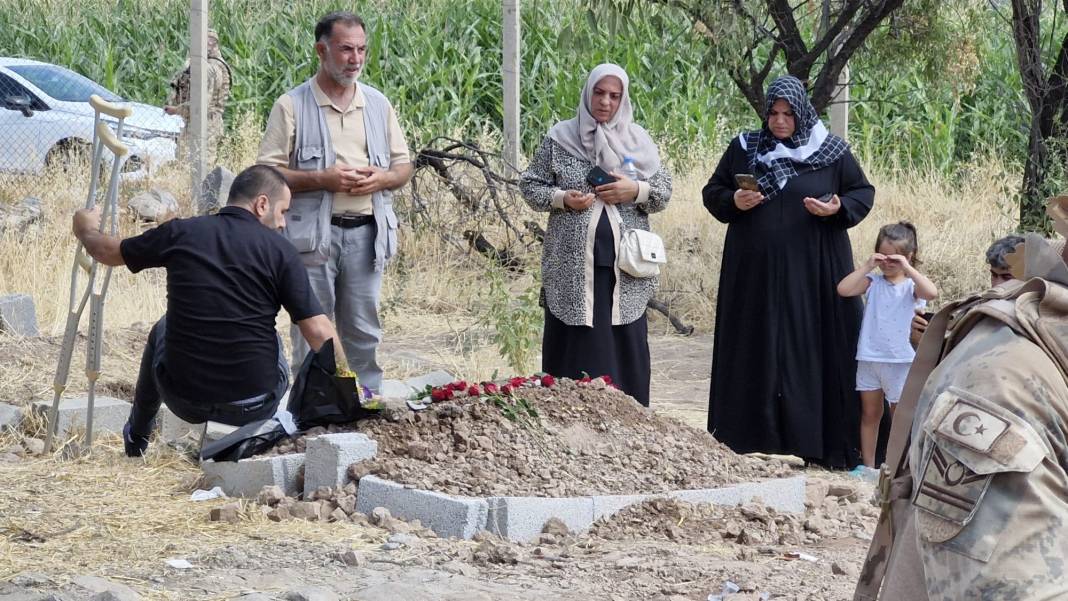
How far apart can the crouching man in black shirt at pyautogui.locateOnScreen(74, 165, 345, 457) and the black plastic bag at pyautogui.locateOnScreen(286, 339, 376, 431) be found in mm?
68

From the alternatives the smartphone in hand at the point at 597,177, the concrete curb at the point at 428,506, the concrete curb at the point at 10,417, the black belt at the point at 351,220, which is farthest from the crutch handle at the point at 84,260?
the smartphone in hand at the point at 597,177

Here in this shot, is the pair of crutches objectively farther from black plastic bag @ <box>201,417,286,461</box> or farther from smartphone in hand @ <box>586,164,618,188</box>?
smartphone in hand @ <box>586,164,618,188</box>

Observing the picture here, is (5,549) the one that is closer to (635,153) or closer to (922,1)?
(635,153)

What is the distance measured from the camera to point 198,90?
11.1 meters

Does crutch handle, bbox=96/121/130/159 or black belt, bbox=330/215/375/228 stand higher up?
crutch handle, bbox=96/121/130/159

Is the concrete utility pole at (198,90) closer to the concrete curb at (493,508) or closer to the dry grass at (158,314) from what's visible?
the dry grass at (158,314)

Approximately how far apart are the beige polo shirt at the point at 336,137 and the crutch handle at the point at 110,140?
26.1 inches

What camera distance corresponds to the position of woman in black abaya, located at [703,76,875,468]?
6484 mm

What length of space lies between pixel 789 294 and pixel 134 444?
118 inches

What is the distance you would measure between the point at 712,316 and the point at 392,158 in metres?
4.46

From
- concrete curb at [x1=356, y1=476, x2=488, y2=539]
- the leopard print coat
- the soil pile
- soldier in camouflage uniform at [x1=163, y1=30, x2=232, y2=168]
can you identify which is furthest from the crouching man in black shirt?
soldier in camouflage uniform at [x1=163, y1=30, x2=232, y2=168]

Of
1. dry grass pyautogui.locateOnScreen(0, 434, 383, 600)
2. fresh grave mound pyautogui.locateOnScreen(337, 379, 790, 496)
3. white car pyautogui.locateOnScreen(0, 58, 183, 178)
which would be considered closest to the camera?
dry grass pyautogui.locateOnScreen(0, 434, 383, 600)

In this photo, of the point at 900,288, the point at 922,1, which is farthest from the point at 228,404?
the point at 922,1

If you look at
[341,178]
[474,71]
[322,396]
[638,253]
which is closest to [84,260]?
[341,178]
